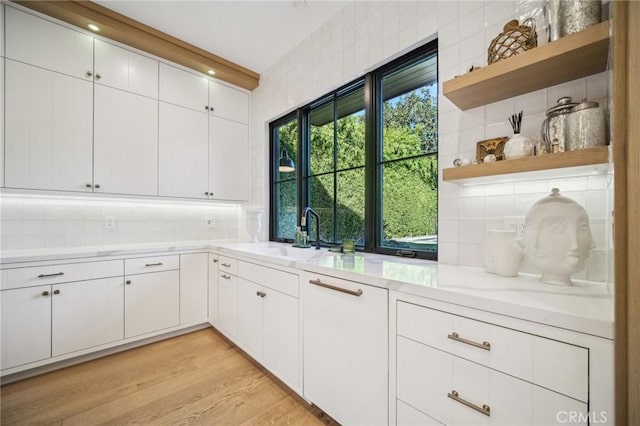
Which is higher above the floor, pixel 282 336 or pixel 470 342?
pixel 470 342

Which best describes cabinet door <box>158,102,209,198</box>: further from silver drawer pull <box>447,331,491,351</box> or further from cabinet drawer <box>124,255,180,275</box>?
silver drawer pull <box>447,331,491,351</box>

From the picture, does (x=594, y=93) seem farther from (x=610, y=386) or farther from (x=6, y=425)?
(x=6, y=425)

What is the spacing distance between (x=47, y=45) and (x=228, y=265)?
2235 millimetres

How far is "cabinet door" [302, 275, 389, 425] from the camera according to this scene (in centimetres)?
120

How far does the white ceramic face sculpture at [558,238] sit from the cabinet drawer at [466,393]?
459mm

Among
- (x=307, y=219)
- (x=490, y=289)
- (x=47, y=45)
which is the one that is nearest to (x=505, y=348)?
(x=490, y=289)

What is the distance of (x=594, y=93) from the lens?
1.11m

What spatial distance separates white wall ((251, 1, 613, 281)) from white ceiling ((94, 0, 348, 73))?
229mm

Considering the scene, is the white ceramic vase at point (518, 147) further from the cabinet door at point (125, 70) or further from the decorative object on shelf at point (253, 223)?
the cabinet door at point (125, 70)

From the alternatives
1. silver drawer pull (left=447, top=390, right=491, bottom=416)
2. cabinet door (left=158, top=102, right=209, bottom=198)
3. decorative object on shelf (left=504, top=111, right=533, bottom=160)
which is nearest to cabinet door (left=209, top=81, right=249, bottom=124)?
cabinet door (left=158, top=102, right=209, bottom=198)

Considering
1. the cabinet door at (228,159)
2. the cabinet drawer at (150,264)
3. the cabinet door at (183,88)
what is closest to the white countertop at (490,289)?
the cabinet drawer at (150,264)

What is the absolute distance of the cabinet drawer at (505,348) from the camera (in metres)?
0.75

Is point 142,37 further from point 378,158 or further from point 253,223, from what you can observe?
point 378,158

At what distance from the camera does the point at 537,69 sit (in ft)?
3.62
